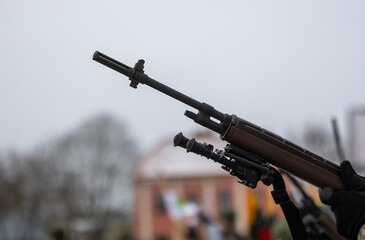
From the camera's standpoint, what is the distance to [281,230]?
644 centimetres

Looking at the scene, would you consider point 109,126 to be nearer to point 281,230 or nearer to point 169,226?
point 169,226

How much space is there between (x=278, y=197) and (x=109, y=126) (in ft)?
204

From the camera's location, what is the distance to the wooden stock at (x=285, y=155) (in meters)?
3.48

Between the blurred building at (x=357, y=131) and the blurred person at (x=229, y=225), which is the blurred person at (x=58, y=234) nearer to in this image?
the blurred person at (x=229, y=225)

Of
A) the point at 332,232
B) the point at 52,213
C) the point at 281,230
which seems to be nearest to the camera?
the point at 332,232

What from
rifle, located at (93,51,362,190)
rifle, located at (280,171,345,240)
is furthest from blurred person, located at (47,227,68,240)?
rifle, located at (93,51,362,190)

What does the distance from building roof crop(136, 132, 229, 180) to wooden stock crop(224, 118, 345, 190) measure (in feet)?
168

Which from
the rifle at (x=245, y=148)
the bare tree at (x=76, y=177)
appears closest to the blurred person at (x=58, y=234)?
the rifle at (x=245, y=148)

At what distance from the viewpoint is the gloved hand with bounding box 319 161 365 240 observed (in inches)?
133

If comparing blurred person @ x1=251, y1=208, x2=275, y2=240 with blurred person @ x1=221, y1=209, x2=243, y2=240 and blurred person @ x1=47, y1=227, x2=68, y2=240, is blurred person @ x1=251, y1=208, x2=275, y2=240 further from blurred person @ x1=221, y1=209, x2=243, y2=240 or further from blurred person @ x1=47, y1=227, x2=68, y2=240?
blurred person @ x1=47, y1=227, x2=68, y2=240

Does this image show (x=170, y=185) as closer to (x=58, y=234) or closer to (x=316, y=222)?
(x=58, y=234)

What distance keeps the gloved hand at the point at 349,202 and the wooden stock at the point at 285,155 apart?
0.07 metres

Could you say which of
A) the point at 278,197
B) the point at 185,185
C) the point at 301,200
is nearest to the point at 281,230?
the point at 301,200

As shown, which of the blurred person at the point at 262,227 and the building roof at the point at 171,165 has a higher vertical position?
the building roof at the point at 171,165
